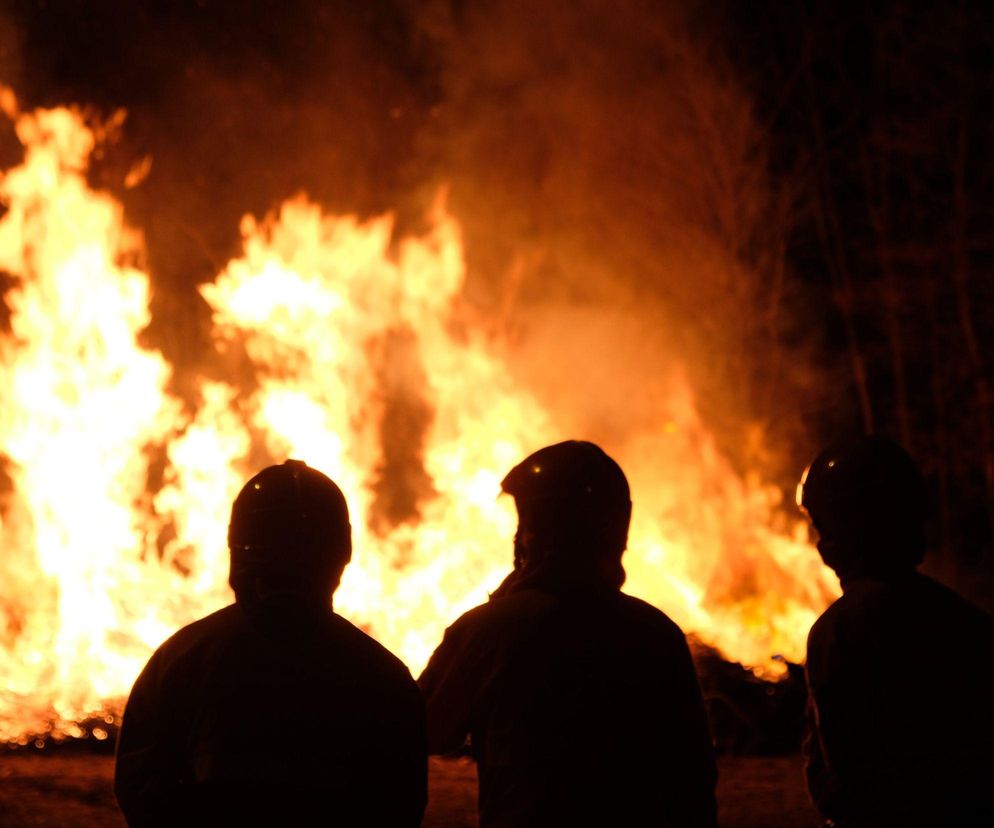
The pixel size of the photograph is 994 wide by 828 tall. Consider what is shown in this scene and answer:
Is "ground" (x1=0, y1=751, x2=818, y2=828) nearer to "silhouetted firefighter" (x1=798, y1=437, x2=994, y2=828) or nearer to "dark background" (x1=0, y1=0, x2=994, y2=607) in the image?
"silhouetted firefighter" (x1=798, y1=437, x2=994, y2=828)

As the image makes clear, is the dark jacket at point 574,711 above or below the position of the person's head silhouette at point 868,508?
below

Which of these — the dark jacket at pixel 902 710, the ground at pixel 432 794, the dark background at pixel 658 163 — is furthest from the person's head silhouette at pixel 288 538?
the dark background at pixel 658 163

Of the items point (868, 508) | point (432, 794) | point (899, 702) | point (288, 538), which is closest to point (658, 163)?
point (432, 794)

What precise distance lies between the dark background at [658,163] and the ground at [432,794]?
5.58 metres

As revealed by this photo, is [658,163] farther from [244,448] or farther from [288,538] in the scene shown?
[288,538]

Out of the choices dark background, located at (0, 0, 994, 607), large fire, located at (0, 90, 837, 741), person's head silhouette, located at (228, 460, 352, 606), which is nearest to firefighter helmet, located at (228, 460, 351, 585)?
person's head silhouette, located at (228, 460, 352, 606)

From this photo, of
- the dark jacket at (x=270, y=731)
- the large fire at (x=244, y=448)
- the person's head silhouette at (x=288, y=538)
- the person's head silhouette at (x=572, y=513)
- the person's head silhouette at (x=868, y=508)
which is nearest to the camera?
the dark jacket at (x=270, y=731)

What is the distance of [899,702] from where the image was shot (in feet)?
9.52

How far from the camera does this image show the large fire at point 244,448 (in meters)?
8.65

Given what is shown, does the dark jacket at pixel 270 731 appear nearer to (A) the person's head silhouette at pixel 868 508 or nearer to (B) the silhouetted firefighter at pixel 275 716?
(B) the silhouetted firefighter at pixel 275 716

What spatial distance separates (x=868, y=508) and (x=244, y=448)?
23.3ft

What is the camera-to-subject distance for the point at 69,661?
321 inches

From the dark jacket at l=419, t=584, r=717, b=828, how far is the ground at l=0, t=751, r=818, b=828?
3414 millimetres

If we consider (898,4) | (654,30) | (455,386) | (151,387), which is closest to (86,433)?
(151,387)
